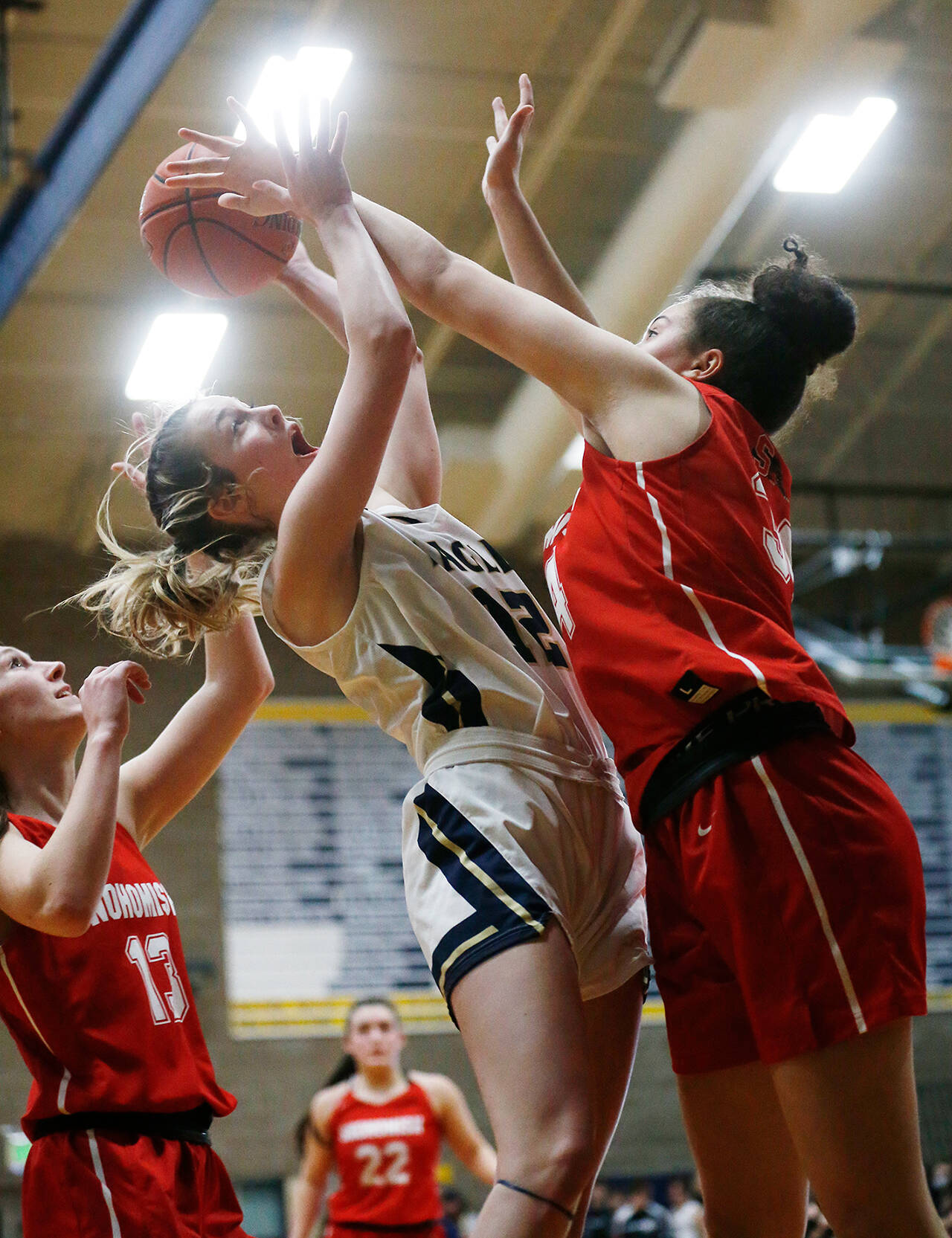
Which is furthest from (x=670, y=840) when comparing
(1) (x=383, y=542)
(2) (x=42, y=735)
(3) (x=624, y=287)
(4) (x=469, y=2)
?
(3) (x=624, y=287)

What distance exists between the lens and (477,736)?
98.1 inches

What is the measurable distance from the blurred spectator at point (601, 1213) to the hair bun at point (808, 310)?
29.7ft

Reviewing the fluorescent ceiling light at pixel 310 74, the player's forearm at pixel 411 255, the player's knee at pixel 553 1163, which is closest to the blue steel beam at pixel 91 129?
the fluorescent ceiling light at pixel 310 74

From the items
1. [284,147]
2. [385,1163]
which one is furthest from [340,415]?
[385,1163]

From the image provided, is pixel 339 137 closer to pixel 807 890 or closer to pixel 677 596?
pixel 677 596

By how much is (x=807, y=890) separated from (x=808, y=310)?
3.26 feet

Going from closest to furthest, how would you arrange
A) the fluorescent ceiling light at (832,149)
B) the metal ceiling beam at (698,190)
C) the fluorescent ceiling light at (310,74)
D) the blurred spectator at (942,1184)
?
the fluorescent ceiling light at (310,74), the metal ceiling beam at (698,190), the fluorescent ceiling light at (832,149), the blurred spectator at (942,1184)

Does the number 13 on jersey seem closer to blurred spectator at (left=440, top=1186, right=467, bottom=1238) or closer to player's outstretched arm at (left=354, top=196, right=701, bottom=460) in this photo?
player's outstretched arm at (left=354, top=196, right=701, bottom=460)

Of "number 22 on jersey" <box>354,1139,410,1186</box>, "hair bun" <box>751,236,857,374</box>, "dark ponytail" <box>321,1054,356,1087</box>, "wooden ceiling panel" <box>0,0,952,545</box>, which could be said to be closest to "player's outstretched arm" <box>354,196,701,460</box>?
"hair bun" <box>751,236,857,374</box>

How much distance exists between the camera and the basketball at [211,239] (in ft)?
10.5

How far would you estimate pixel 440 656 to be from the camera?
254 centimetres

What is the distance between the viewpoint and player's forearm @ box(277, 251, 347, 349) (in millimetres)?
3199

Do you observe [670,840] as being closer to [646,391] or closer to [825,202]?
[646,391]

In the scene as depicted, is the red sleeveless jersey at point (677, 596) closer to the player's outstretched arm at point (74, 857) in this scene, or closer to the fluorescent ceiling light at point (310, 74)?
the player's outstretched arm at point (74, 857)
